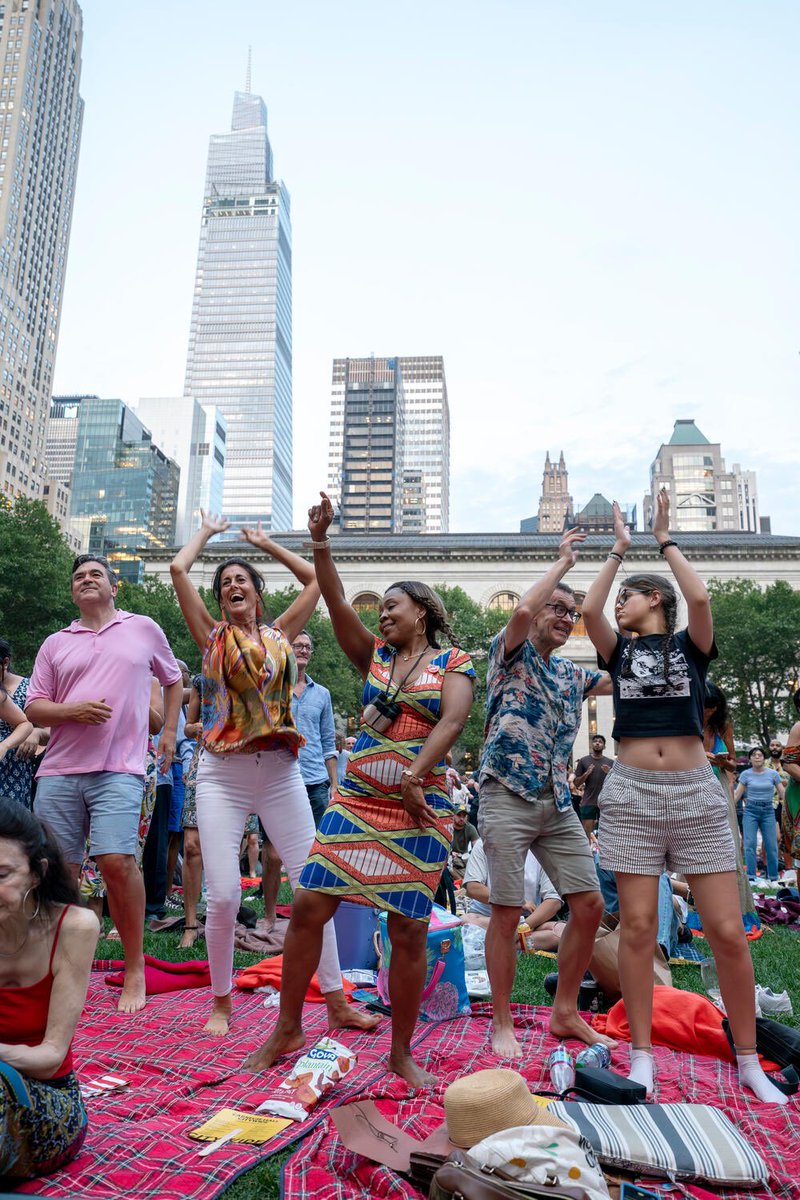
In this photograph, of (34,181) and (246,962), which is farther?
(34,181)

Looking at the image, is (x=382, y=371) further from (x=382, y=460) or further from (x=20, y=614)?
(x=20, y=614)

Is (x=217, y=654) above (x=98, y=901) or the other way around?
above

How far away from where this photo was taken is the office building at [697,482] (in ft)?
448

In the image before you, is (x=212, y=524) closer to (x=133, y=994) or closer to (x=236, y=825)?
(x=236, y=825)

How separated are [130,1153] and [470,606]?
4359 centimetres

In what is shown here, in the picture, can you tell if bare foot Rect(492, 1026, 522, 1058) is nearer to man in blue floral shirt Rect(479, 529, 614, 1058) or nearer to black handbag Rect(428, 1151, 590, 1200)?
man in blue floral shirt Rect(479, 529, 614, 1058)

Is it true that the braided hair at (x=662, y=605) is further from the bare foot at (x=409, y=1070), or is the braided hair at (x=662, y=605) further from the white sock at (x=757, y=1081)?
the bare foot at (x=409, y=1070)

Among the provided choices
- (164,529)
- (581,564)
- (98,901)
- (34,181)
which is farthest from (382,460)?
(98,901)

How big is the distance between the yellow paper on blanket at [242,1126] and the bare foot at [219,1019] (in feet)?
3.35

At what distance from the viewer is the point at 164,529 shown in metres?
139

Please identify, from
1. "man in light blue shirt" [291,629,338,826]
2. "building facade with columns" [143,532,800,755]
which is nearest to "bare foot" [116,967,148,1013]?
"man in light blue shirt" [291,629,338,826]

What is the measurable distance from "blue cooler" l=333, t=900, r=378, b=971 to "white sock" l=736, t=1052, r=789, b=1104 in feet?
8.30

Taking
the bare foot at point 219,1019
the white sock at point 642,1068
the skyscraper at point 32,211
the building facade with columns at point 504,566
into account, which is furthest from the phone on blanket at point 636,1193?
the skyscraper at point 32,211

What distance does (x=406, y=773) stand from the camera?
136 inches
